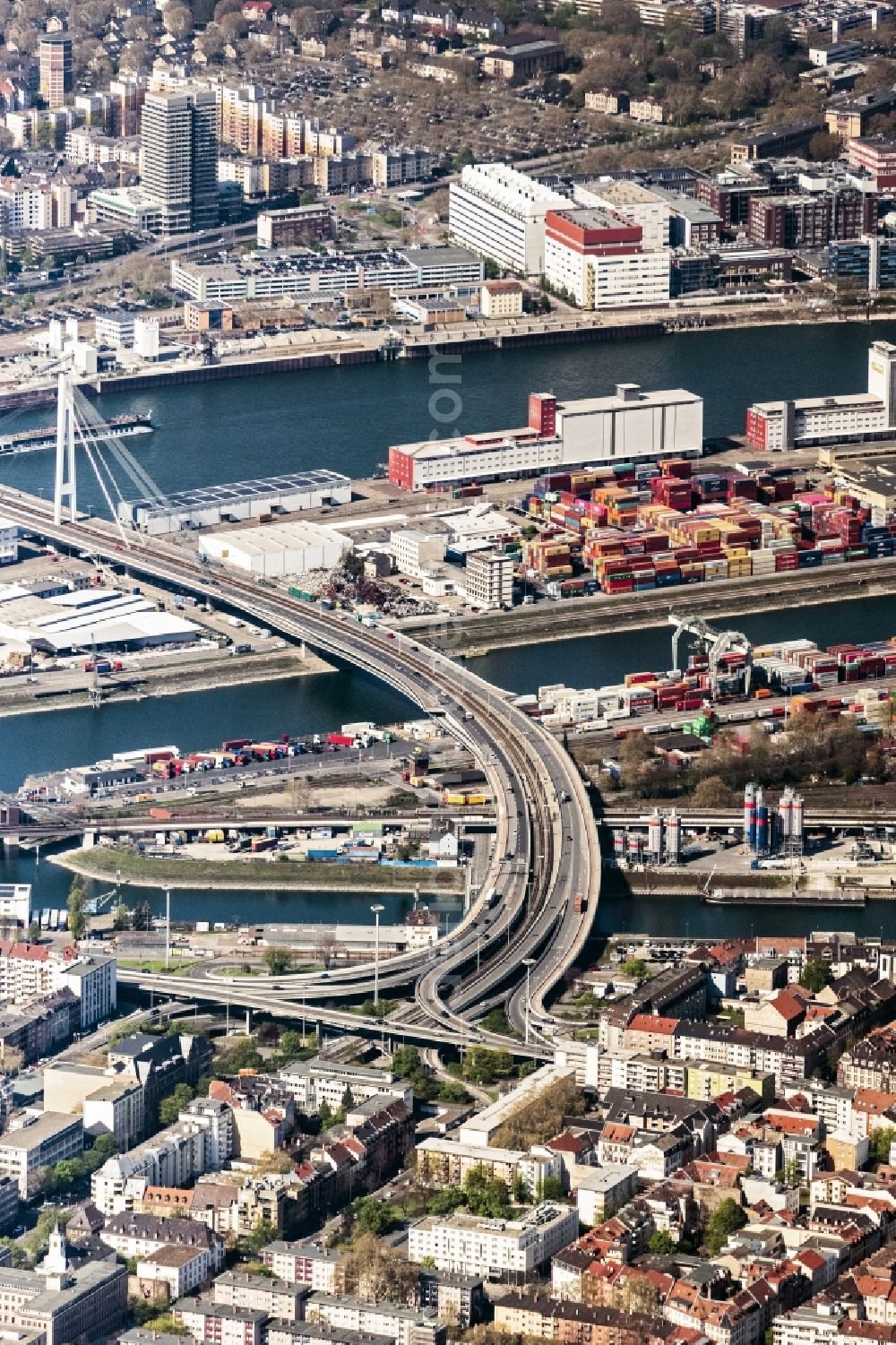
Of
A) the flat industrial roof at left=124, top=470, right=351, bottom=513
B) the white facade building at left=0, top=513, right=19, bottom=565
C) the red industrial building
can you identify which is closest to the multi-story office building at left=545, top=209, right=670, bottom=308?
the red industrial building

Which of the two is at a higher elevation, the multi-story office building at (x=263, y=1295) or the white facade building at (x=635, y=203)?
the white facade building at (x=635, y=203)

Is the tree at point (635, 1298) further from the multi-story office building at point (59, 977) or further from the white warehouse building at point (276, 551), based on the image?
the white warehouse building at point (276, 551)

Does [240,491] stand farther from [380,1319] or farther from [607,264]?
[380,1319]

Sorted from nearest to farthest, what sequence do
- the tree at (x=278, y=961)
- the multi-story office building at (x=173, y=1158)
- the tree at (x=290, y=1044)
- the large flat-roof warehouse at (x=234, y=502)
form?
the multi-story office building at (x=173, y=1158) < the tree at (x=290, y=1044) < the tree at (x=278, y=961) < the large flat-roof warehouse at (x=234, y=502)

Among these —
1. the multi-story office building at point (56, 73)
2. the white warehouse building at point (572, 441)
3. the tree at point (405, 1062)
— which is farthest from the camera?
the multi-story office building at point (56, 73)

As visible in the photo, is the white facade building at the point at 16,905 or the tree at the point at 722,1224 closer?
the tree at the point at 722,1224

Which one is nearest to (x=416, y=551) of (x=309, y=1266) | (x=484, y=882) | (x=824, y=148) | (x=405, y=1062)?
(x=484, y=882)

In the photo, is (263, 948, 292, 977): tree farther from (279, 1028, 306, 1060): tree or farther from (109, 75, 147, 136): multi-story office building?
(109, 75, 147, 136): multi-story office building

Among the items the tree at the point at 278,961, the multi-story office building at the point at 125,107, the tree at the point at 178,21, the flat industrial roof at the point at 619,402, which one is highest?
the tree at the point at 178,21

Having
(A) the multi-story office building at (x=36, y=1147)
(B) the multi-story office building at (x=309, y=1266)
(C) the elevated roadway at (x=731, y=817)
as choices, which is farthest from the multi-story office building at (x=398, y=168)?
(B) the multi-story office building at (x=309, y=1266)
